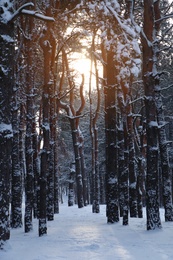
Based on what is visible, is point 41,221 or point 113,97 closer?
point 41,221

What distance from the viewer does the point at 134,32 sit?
26.5 feet

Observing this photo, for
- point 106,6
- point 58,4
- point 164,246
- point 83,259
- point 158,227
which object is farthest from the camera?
point 58,4

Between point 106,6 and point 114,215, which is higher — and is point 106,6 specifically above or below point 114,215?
above

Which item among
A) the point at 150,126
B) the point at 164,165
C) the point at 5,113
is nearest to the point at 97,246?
the point at 5,113

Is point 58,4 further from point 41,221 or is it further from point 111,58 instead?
point 41,221

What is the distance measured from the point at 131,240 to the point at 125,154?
4521mm

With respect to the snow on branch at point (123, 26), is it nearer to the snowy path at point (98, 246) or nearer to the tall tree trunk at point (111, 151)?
the tall tree trunk at point (111, 151)

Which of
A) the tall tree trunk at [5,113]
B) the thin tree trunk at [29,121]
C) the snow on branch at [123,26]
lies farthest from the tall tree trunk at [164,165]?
the tall tree trunk at [5,113]

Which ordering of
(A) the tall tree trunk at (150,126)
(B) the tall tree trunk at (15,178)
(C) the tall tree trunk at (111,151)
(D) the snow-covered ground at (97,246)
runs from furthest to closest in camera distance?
(B) the tall tree trunk at (15,178)
(C) the tall tree trunk at (111,151)
(A) the tall tree trunk at (150,126)
(D) the snow-covered ground at (97,246)

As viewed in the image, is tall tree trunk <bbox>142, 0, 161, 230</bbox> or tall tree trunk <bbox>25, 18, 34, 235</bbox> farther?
tall tree trunk <bbox>25, 18, 34, 235</bbox>

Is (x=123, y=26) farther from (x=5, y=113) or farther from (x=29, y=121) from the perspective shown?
(x=29, y=121)

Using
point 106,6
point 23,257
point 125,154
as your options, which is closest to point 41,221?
point 23,257

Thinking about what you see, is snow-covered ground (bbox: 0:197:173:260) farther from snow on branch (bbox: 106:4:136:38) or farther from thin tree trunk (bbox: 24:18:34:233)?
snow on branch (bbox: 106:4:136:38)

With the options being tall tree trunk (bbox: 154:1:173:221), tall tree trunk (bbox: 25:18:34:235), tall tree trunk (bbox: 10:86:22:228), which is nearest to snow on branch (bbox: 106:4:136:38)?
tall tree trunk (bbox: 154:1:173:221)
